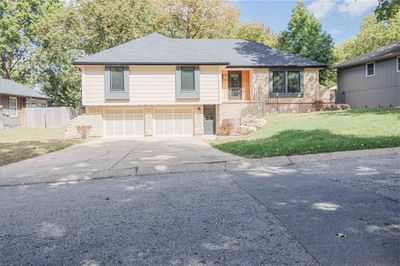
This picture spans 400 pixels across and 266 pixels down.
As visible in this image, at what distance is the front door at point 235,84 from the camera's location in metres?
24.1

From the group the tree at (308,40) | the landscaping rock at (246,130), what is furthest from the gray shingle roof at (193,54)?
the tree at (308,40)

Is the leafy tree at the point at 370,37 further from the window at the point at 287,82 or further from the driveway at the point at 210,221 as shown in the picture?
the driveway at the point at 210,221

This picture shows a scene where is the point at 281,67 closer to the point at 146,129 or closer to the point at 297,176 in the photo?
the point at 146,129

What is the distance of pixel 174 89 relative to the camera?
20781 millimetres

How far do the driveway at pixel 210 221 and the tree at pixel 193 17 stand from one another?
106ft

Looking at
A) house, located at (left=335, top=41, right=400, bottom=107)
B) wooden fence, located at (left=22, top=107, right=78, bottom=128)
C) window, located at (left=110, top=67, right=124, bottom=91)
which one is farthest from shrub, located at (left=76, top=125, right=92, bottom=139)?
house, located at (left=335, top=41, right=400, bottom=107)

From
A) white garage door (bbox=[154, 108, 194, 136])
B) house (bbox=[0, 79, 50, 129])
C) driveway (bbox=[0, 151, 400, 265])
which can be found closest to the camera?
driveway (bbox=[0, 151, 400, 265])

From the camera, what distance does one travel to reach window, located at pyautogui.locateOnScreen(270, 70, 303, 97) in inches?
906

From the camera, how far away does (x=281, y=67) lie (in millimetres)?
22891

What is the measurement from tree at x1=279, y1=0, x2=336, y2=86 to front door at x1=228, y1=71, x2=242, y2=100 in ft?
39.9

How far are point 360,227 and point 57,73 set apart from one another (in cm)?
4017

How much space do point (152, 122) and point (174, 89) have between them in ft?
8.57

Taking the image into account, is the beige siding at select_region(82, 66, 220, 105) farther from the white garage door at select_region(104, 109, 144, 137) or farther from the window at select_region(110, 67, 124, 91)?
the white garage door at select_region(104, 109, 144, 137)

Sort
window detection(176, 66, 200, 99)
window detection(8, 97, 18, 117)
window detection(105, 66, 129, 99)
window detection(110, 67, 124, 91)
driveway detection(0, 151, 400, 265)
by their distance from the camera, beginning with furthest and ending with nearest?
window detection(8, 97, 18, 117) < window detection(176, 66, 200, 99) < window detection(110, 67, 124, 91) < window detection(105, 66, 129, 99) < driveway detection(0, 151, 400, 265)
